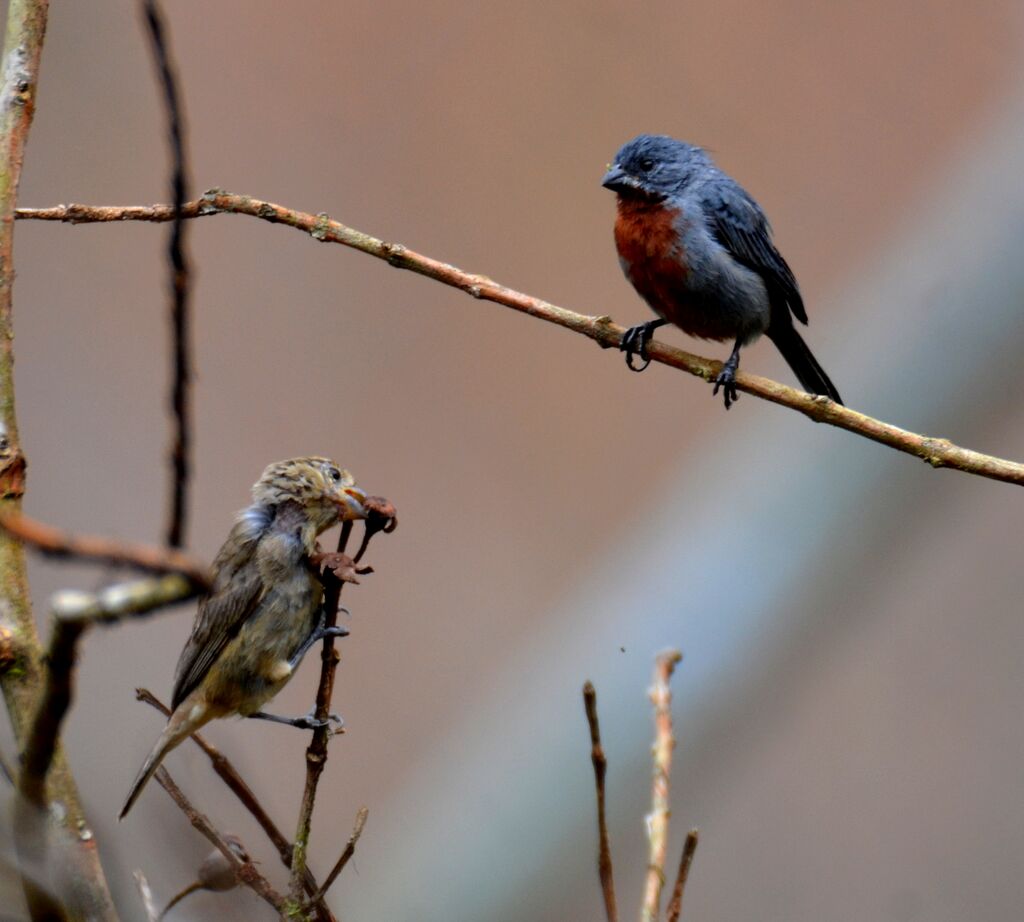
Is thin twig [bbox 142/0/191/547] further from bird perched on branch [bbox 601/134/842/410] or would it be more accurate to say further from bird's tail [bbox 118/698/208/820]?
bird perched on branch [bbox 601/134/842/410]

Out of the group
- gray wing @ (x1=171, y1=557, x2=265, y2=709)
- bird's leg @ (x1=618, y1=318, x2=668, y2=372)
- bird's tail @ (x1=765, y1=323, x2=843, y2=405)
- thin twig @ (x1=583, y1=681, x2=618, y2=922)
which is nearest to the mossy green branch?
thin twig @ (x1=583, y1=681, x2=618, y2=922)

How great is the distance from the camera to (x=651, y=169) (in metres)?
2.92

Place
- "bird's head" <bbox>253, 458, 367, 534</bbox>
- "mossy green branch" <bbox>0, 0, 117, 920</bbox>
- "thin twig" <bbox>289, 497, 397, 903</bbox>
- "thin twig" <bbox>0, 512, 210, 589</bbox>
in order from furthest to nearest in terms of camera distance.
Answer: "bird's head" <bbox>253, 458, 367, 534</bbox> → "thin twig" <bbox>289, 497, 397, 903</bbox> → "mossy green branch" <bbox>0, 0, 117, 920</bbox> → "thin twig" <bbox>0, 512, 210, 589</bbox>

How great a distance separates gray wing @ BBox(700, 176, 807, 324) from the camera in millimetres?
2809

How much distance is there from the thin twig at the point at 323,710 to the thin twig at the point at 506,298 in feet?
1.53

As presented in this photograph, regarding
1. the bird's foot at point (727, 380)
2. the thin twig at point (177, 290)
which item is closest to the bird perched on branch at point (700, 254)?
the bird's foot at point (727, 380)

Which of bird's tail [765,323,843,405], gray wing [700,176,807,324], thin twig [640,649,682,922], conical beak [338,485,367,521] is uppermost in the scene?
gray wing [700,176,807,324]

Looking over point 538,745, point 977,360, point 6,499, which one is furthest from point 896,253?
point 6,499

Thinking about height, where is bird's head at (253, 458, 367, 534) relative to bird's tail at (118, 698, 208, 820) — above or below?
above

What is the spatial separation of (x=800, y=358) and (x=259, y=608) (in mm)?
1561

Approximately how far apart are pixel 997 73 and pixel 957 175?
417 millimetres

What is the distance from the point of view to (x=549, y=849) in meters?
2.87

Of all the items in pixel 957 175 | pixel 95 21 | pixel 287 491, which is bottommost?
pixel 287 491

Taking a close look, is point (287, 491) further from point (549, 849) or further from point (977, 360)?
point (977, 360)
